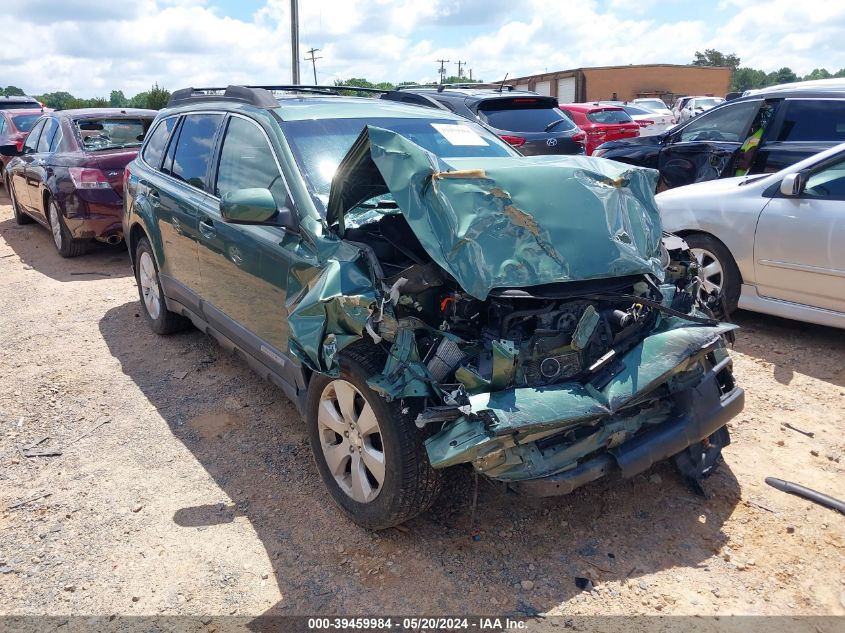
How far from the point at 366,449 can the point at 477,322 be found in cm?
74

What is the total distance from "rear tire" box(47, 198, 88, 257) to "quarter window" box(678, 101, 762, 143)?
770 centimetres

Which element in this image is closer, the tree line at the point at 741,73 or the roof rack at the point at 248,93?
the roof rack at the point at 248,93

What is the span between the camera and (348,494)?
3.13 metres

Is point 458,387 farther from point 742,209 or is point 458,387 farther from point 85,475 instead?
point 742,209

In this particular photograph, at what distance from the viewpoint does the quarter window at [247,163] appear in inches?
145

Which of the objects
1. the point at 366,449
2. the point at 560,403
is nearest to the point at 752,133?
the point at 560,403

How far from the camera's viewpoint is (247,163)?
13.1 ft

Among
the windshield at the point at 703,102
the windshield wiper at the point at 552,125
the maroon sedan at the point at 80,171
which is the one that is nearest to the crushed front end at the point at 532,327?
the maroon sedan at the point at 80,171

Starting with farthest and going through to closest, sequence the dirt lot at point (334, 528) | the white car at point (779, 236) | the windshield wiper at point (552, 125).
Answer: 1. the windshield wiper at point (552, 125)
2. the white car at point (779, 236)
3. the dirt lot at point (334, 528)

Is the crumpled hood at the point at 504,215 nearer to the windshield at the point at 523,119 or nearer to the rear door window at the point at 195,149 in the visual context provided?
the rear door window at the point at 195,149

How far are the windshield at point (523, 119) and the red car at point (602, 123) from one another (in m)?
4.36

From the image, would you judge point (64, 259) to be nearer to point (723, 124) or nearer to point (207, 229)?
point (207, 229)

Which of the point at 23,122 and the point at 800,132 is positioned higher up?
the point at 23,122

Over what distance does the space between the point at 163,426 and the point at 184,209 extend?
1.46 meters
